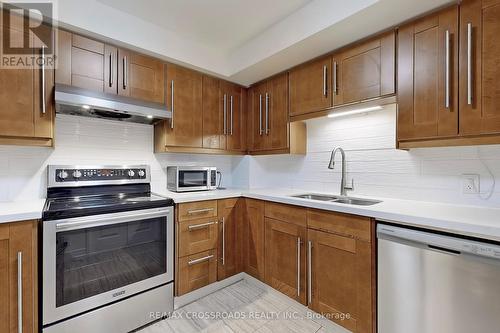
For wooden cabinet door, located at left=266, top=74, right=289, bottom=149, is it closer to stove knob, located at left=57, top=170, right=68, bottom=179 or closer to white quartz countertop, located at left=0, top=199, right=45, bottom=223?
stove knob, located at left=57, top=170, right=68, bottom=179

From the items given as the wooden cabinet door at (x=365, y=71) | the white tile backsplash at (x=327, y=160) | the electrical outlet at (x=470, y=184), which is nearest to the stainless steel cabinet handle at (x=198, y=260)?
the white tile backsplash at (x=327, y=160)

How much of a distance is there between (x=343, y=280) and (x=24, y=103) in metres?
2.47

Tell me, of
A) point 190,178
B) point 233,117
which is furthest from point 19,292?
point 233,117

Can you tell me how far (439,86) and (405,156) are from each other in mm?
580

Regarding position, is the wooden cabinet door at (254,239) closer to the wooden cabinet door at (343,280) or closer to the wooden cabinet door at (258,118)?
the wooden cabinet door at (343,280)

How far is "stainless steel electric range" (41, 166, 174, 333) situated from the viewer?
1.44m

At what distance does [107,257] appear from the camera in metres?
1.64

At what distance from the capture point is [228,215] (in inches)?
91.7

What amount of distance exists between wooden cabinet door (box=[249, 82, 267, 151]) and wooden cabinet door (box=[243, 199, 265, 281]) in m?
0.70

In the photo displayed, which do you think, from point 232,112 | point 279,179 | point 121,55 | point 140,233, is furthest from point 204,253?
point 121,55

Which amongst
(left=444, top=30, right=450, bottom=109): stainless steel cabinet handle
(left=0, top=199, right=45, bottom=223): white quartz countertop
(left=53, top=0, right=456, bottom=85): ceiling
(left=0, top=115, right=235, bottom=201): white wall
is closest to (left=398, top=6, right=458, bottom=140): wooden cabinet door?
(left=444, top=30, right=450, bottom=109): stainless steel cabinet handle

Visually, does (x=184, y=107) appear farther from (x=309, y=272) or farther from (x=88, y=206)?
(x=309, y=272)

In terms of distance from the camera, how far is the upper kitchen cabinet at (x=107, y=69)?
173cm

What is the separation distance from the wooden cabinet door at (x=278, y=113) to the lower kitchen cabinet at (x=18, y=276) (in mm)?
1998
